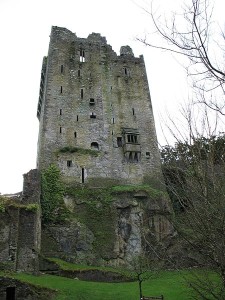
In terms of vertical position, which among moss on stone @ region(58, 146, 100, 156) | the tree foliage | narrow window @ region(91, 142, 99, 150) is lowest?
the tree foliage

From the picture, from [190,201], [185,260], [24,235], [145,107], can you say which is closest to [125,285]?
[185,260]

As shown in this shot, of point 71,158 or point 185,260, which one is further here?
point 71,158

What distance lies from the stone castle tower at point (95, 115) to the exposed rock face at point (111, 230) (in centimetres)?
345

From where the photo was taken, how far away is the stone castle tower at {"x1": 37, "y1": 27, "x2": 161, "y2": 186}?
38188 mm

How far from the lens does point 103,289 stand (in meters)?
22.9

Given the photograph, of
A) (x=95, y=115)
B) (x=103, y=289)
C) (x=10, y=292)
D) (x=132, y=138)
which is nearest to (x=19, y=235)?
(x=10, y=292)

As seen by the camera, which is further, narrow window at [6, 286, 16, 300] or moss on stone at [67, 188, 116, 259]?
moss on stone at [67, 188, 116, 259]

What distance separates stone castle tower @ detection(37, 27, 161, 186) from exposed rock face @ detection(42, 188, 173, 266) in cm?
345

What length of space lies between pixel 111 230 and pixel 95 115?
13771 millimetres

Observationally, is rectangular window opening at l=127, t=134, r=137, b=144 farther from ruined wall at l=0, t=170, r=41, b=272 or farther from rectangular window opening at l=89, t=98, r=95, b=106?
ruined wall at l=0, t=170, r=41, b=272

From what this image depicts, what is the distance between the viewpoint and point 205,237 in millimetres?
10758

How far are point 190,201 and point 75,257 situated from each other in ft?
67.1

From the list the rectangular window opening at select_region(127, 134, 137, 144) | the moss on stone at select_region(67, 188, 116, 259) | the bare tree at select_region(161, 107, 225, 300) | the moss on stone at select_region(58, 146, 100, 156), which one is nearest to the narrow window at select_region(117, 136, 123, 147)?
the rectangular window opening at select_region(127, 134, 137, 144)

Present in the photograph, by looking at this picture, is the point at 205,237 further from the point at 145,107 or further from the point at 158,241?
the point at 145,107
